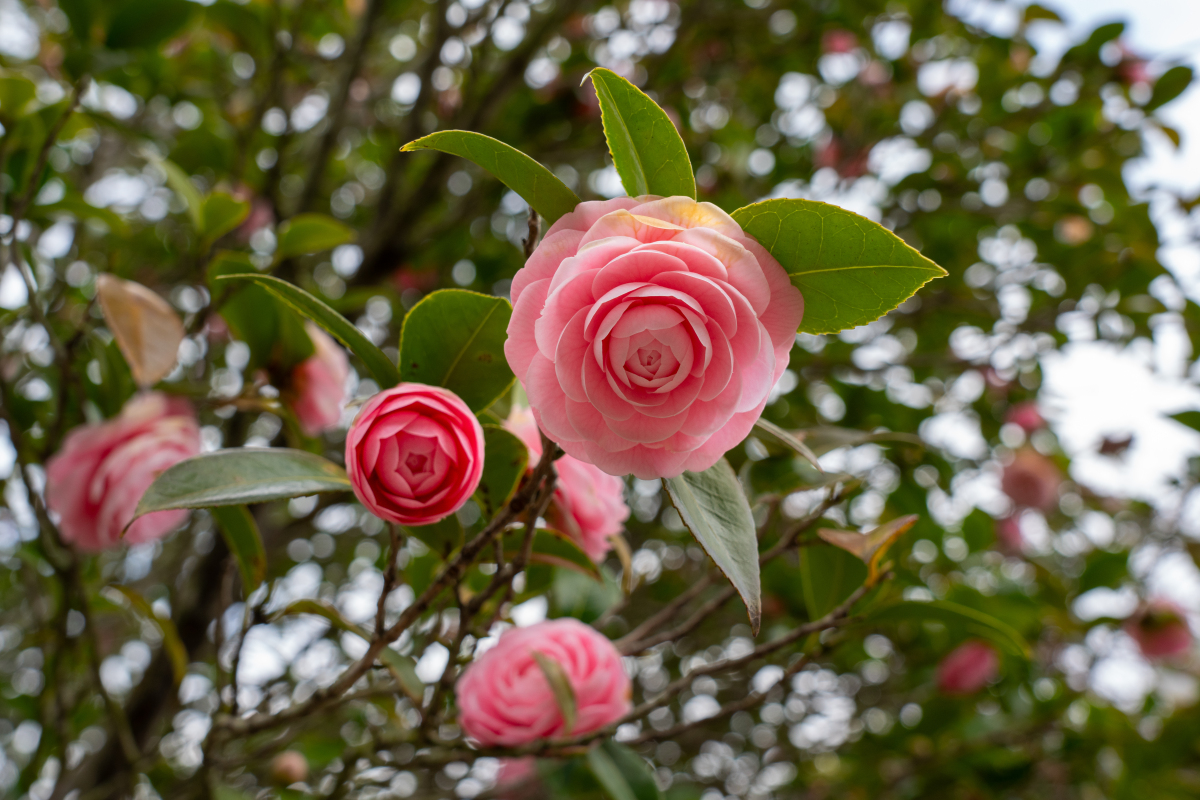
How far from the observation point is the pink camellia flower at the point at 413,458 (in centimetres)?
42

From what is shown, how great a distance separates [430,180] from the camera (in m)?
1.61

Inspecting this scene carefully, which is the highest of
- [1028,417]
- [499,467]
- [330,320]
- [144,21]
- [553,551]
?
[144,21]

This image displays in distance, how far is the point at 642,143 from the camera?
1.33 ft

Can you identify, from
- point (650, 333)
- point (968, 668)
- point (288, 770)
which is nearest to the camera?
point (650, 333)

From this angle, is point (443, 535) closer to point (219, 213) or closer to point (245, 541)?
point (245, 541)

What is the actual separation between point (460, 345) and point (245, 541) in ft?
0.93

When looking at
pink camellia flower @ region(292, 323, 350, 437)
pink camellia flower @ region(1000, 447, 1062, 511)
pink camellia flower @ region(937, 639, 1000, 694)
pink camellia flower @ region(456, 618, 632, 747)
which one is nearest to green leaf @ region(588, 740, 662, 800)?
pink camellia flower @ region(456, 618, 632, 747)

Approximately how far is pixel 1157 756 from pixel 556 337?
69.5 inches

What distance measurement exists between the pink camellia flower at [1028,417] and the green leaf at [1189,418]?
0.57 metres

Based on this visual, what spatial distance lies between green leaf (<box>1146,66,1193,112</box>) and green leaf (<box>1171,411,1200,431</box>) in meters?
0.83

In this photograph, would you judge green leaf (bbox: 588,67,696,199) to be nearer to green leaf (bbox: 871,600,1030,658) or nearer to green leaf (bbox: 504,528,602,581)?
green leaf (bbox: 504,528,602,581)

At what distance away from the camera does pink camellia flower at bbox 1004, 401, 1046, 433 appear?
1.75 metres

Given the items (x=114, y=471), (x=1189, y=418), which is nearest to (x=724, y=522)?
(x=114, y=471)

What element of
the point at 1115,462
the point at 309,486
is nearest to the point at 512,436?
the point at 309,486
